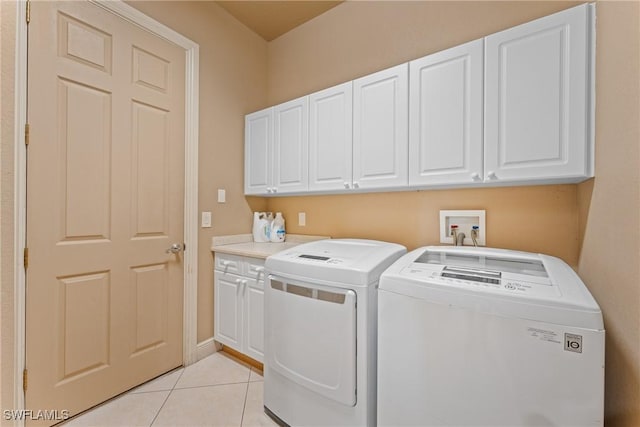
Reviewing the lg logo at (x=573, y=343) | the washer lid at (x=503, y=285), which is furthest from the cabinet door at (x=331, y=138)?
the lg logo at (x=573, y=343)

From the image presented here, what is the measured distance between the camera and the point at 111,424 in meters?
1.45

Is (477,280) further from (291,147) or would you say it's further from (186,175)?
(186,175)

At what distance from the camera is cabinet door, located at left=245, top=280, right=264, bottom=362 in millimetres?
1818

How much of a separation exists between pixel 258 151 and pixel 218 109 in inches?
18.3

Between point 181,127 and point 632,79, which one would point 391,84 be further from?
point 181,127

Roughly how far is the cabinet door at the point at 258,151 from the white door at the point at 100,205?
57cm

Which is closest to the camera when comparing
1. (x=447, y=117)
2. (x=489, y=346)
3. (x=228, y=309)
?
(x=489, y=346)

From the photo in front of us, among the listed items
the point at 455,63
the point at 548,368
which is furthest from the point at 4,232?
the point at 455,63

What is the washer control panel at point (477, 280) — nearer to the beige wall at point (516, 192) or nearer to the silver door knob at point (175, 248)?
the beige wall at point (516, 192)

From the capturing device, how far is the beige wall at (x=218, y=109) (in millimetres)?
2104

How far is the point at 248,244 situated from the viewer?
2309mm

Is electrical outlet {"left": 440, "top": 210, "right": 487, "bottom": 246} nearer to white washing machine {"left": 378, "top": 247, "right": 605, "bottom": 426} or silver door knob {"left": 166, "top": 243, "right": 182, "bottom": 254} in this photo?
white washing machine {"left": 378, "top": 247, "right": 605, "bottom": 426}

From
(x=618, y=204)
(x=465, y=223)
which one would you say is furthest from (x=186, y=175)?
(x=618, y=204)

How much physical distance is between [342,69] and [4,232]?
90.2 inches
